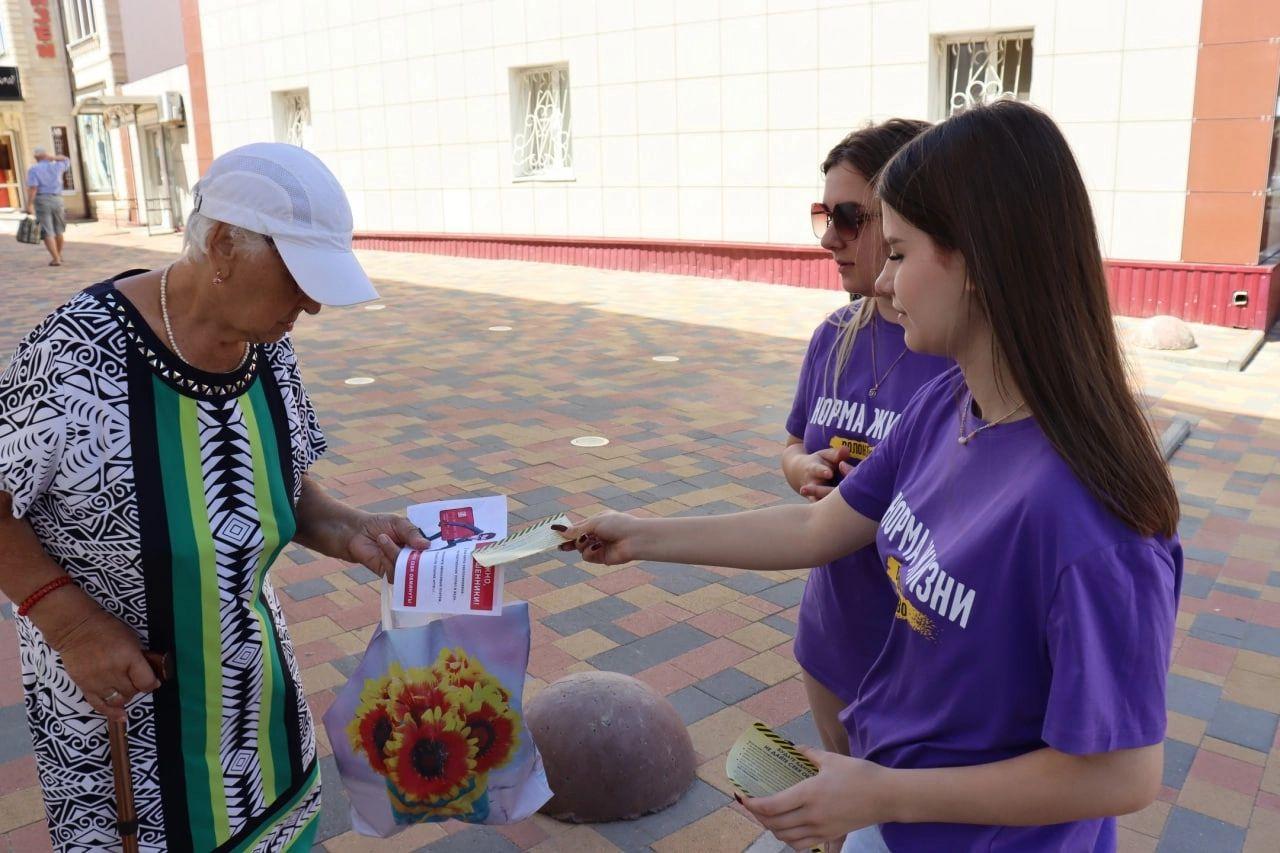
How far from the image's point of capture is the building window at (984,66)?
10836mm

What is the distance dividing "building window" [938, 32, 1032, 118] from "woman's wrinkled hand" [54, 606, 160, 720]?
35.0 ft

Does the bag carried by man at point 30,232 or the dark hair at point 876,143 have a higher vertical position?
the dark hair at point 876,143

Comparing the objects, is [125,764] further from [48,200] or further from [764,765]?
[48,200]

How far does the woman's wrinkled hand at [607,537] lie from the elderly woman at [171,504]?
1.83ft

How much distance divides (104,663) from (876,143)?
1735mm

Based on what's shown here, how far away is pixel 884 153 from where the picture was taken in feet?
7.20

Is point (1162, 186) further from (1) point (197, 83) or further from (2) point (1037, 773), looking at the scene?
(1) point (197, 83)

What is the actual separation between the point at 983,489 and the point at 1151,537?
21cm

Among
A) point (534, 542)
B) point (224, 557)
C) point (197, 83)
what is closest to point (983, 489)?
point (534, 542)

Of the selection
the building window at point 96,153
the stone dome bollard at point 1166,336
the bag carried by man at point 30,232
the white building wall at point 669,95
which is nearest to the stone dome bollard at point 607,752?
the white building wall at point 669,95

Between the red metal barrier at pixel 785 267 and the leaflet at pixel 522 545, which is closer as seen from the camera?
the leaflet at pixel 522 545

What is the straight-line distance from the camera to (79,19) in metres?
30.1

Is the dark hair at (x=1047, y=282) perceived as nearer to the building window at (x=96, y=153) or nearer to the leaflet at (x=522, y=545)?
Result: the leaflet at (x=522, y=545)

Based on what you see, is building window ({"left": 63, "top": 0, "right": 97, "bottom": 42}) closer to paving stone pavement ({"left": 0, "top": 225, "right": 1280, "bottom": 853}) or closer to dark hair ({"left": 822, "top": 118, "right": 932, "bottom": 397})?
paving stone pavement ({"left": 0, "top": 225, "right": 1280, "bottom": 853})
